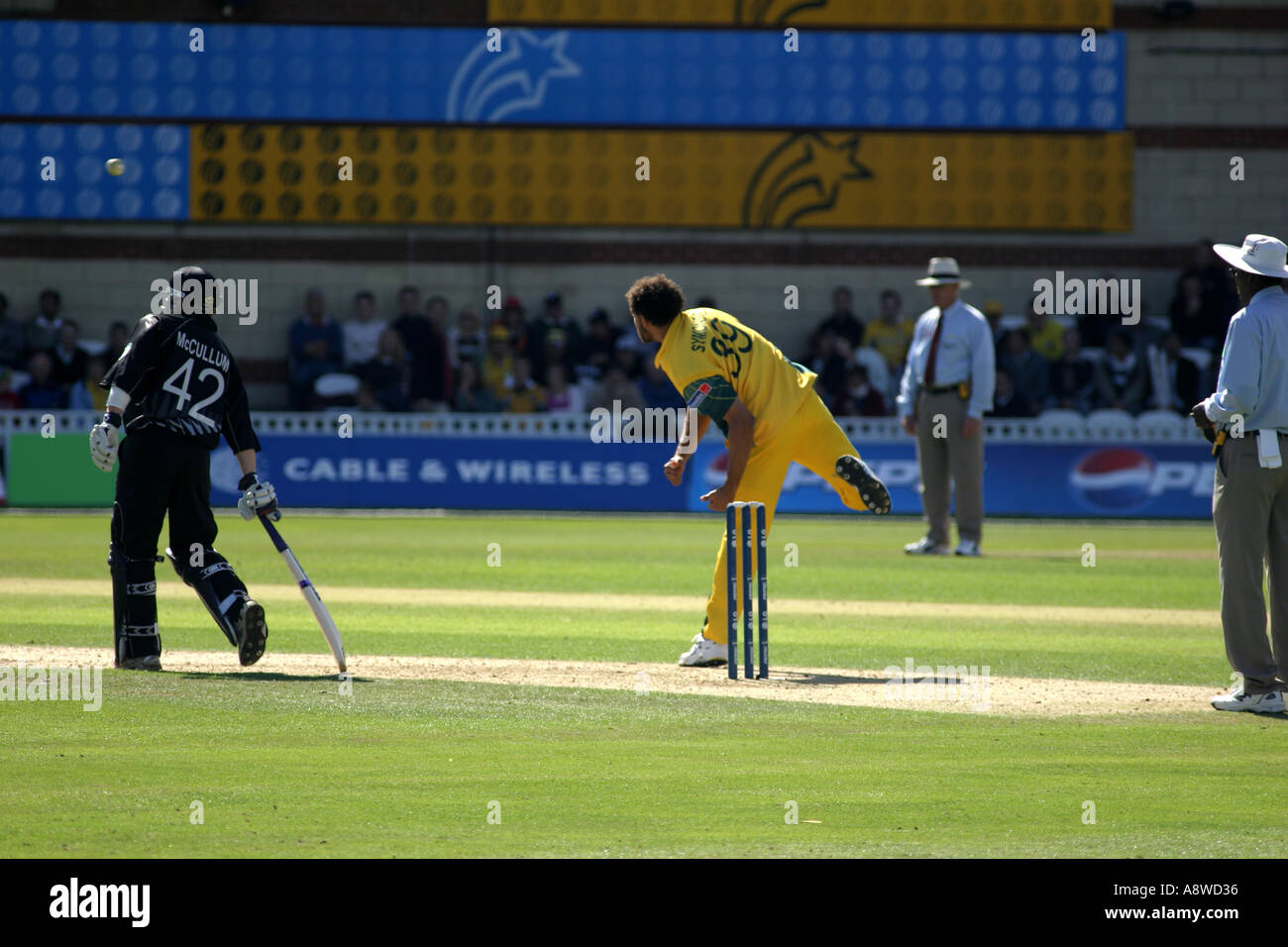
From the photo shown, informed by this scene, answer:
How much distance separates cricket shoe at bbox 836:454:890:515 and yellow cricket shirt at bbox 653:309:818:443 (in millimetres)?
446

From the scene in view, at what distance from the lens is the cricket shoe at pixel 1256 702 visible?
8.70 m

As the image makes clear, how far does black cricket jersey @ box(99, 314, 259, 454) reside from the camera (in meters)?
9.38

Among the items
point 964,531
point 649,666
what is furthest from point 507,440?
point 649,666

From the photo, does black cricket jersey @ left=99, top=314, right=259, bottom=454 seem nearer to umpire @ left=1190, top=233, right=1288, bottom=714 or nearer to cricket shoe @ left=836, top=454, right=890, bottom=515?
cricket shoe @ left=836, top=454, right=890, bottom=515

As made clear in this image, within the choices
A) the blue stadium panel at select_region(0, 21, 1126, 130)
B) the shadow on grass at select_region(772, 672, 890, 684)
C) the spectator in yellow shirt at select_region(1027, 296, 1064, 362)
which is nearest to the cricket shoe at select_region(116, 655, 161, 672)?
the shadow on grass at select_region(772, 672, 890, 684)

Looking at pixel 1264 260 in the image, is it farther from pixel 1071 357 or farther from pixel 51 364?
pixel 51 364

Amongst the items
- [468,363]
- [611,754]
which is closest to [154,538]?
[611,754]

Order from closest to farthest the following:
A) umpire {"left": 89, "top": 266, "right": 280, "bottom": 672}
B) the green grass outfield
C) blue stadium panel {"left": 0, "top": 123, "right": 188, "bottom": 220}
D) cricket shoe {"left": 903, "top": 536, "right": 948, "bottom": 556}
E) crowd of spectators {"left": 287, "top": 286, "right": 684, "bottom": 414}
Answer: the green grass outfield < umpire {"left": 89, "top": 266, "right": 280, "bottom": 672} < cricket shoe {"left": 903, "top": 536, "right": 948, "bottom": 556} < crowd of spectators {"left": 287, "top": 286, "right": 684, "bottom": 414} < blue stadium panel {"left": 0, "top": 123, "right": 188, "bottom": 220}

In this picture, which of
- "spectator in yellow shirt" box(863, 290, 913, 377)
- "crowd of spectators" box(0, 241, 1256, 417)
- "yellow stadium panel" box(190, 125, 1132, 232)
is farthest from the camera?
"yellow stadium panel" box(190, 125, 1132, 232)

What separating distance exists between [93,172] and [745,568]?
20.9 meters

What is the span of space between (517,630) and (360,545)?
6.79 meters

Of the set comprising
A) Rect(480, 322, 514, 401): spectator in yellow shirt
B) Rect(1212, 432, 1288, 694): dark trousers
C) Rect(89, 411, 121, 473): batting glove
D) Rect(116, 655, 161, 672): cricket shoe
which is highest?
Rect(480, 322, 514, 401): spectator in yellow shirt

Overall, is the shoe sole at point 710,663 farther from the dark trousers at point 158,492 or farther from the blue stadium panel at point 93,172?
the blue stadium panel at point 93,172
